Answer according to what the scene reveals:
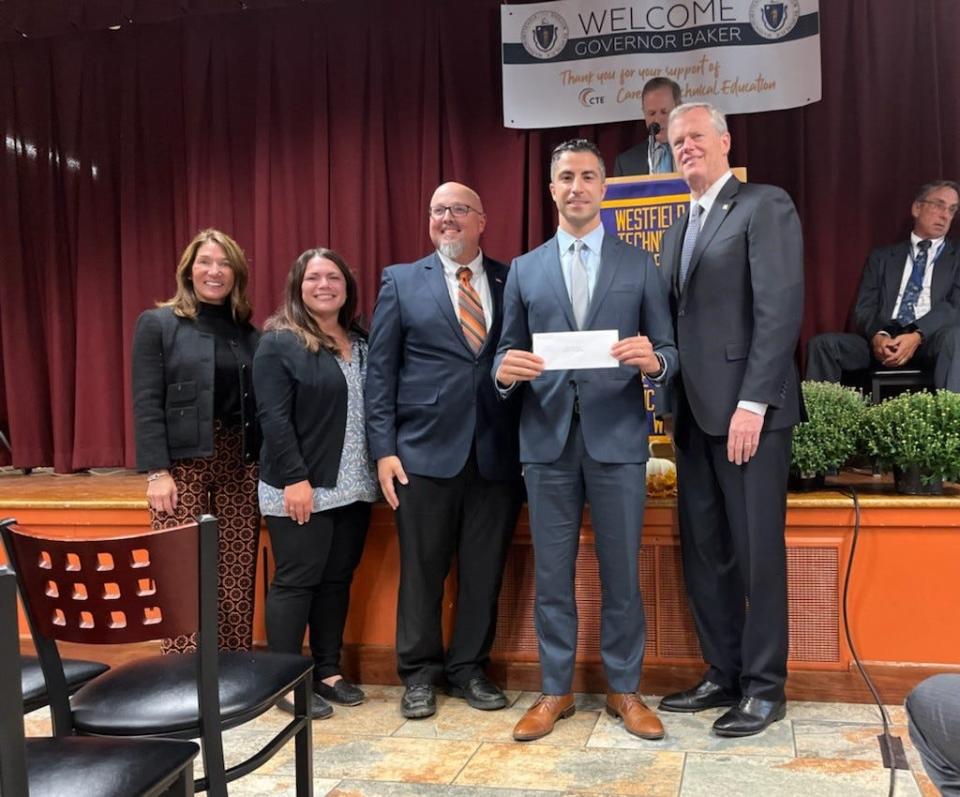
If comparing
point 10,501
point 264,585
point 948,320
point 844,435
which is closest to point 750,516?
point 844,435

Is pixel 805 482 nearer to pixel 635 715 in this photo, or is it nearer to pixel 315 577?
pixel 635 715

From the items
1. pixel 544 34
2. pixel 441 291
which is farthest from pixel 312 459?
pixel 544 34

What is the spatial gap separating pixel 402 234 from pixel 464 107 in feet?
2.54

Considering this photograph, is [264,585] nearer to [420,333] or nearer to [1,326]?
[420,333]

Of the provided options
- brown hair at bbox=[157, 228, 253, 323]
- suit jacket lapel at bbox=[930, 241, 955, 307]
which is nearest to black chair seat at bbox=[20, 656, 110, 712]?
brown hair at bbox=[157, 228, 253, 323]

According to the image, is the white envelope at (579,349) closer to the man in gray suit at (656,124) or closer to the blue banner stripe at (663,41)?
the man in gray suit at (656,124)

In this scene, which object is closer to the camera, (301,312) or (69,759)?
(69,759)

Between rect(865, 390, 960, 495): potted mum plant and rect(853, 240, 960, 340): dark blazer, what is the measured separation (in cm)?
165

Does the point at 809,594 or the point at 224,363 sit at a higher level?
the point at 224,363

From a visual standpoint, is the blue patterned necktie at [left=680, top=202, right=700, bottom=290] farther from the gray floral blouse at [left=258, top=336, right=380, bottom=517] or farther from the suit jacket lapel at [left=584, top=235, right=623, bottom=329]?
the gray floral blouse at [left=258, top=336, right=380, bottom=517]

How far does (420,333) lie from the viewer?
2768 mm

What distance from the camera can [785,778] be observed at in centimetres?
221

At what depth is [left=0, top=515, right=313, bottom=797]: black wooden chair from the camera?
156cm

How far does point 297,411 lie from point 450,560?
650mm
